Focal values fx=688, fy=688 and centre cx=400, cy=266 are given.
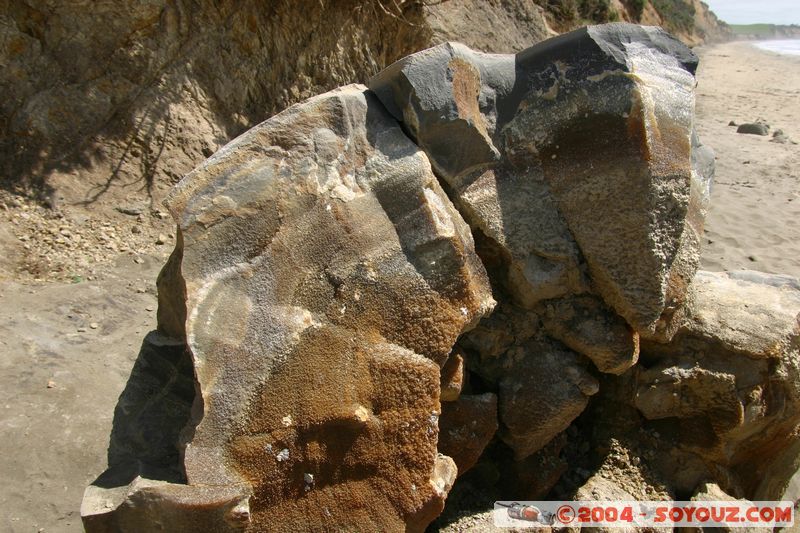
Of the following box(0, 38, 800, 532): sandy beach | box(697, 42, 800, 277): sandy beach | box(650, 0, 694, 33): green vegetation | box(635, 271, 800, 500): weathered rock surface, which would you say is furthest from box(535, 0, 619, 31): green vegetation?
box(650, 0, 694, 33): green vegetation

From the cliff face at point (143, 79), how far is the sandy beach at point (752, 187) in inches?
137

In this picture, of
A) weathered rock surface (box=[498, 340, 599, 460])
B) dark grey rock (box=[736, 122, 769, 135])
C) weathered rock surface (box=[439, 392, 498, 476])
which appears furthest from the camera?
dark grey rock (box=[736, 122, 769, 135])

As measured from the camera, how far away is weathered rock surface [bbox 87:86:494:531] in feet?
5.93

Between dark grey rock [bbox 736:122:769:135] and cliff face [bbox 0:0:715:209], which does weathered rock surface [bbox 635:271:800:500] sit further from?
dark grey rock [bbox 736:122:769:135]

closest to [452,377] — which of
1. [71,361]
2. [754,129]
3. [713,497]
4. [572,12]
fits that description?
[713,497]

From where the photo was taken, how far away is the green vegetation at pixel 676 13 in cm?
2733

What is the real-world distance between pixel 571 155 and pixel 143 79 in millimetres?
3364

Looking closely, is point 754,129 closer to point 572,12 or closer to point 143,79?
point 572,12

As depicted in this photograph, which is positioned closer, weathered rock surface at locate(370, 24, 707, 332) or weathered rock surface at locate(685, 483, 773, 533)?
weathered rock surface at locate(370, 24, 707, 332)

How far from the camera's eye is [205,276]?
190 cm

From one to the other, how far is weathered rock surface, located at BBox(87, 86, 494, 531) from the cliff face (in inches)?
108

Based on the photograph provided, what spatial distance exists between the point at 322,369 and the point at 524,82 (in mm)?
1237

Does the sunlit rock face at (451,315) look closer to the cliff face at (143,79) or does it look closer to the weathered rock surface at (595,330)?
the weathered rock surface at (595,330)

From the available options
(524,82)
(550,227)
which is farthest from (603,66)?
(550,227)
